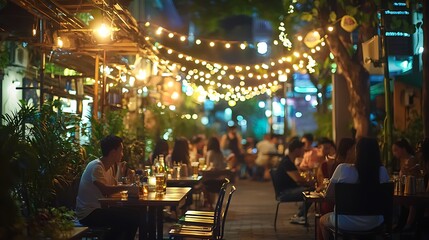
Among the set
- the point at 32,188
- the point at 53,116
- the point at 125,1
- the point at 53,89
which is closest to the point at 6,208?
the point at 32,188

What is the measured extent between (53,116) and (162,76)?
780 cm

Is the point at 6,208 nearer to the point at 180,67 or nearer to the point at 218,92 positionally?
the point at 180,67

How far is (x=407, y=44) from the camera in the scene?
12.9 meters

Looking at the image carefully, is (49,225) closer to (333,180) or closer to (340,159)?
(333,180)

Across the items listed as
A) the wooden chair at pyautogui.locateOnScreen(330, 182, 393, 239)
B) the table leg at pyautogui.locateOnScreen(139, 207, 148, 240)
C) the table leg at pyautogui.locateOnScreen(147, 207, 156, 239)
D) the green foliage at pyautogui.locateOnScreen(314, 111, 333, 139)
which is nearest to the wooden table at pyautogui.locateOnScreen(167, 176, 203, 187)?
the table leg at pyautogui.locateOnScreen(147, 207, 156, 239)

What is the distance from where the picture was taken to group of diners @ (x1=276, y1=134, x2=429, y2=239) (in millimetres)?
7227

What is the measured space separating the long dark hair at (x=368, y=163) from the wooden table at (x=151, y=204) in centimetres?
205

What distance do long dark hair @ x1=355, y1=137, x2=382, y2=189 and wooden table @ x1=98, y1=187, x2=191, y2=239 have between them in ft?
6.72

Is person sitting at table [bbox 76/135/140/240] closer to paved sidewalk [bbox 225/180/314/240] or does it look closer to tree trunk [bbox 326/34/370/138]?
paved sidewalk [bbox 225/180/314/240]

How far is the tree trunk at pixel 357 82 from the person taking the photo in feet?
45.2

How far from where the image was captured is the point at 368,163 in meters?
7.23

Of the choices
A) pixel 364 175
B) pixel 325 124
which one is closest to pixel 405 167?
pixel 364 175

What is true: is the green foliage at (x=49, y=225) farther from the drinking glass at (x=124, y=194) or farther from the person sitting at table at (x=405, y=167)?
the person sitting at table at (x=405, y=167)

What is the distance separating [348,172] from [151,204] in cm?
223
